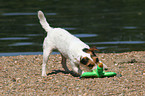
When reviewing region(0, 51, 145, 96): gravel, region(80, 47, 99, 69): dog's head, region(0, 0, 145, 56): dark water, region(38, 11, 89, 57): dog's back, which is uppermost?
region(38, 11, 89, 57): dog's back

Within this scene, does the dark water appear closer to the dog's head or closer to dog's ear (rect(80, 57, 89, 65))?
the dog's head

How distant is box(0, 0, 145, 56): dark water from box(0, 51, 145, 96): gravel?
3.07 m

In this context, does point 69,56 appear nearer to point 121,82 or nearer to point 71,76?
point 71,76

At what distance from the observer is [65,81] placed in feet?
26.8

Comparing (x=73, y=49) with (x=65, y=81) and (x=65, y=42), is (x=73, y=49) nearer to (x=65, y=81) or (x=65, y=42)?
(x=65, y=42)

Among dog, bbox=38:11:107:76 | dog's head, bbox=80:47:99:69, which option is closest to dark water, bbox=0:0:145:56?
dog, bbox=38:11:107:76

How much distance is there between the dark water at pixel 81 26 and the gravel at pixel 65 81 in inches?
121

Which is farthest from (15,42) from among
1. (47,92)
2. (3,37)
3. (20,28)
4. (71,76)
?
(47,92)

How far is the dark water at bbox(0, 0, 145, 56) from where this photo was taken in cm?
1452

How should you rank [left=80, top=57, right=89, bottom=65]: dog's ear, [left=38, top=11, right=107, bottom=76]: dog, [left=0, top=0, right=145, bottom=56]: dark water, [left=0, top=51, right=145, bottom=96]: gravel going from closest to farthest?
[left=0, top=51, right=145, bottom=96]: gravel < [left=80, top=57, right=89, bottom=65]: dog's ear < [left=38, top=11, right=107, bottom=76]: dog < [left=0, top=0, right=145, bottom=56]: dark water

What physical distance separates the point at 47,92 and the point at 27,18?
51.2 ft

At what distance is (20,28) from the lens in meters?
18.7

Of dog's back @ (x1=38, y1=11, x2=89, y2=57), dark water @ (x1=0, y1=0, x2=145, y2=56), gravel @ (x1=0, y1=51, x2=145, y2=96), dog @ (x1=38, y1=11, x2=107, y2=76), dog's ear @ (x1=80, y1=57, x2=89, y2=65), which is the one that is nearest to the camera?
gravel @ (x1=0, y1=51, x2=145, y2=96)

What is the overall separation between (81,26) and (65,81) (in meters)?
11.1
